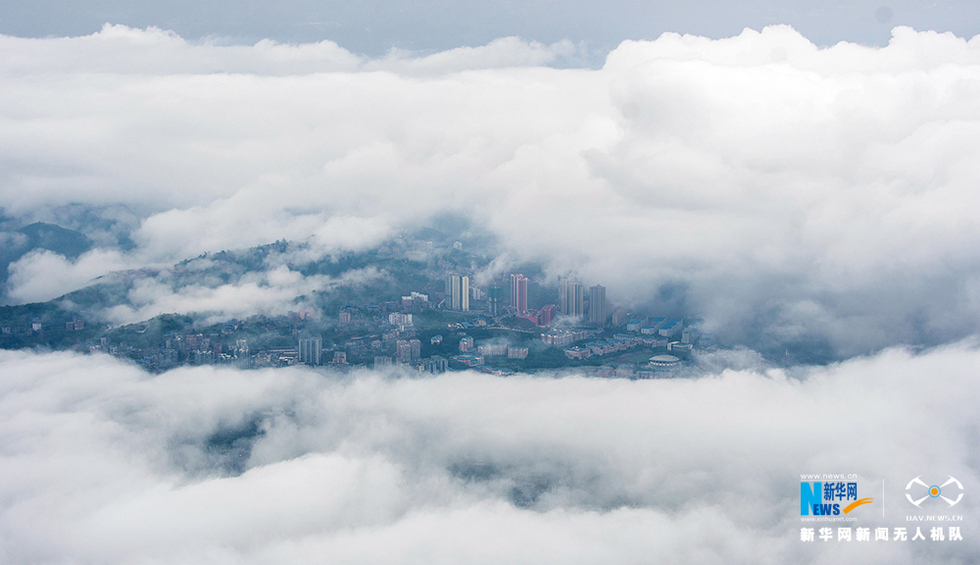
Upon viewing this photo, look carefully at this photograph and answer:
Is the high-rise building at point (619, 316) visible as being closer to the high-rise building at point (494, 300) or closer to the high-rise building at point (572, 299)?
the high-rise building at point (572, 299)

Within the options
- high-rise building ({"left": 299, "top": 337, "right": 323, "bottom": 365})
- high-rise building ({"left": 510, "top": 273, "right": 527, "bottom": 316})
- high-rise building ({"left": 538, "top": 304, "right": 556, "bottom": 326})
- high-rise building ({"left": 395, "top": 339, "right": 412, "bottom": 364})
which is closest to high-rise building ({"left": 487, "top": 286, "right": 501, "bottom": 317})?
high-rise building ({"left": 510, "top": 273, "right": 527, "bottom": 316})

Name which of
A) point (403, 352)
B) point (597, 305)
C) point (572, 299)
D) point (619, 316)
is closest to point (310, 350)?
point (403, 352)

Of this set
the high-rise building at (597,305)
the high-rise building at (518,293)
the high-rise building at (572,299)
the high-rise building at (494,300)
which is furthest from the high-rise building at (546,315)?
the high-rise building at (494,300)

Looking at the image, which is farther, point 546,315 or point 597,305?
point 546,315

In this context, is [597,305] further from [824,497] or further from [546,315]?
[824,497]

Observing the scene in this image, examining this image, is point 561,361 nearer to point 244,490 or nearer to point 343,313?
point 343,313
